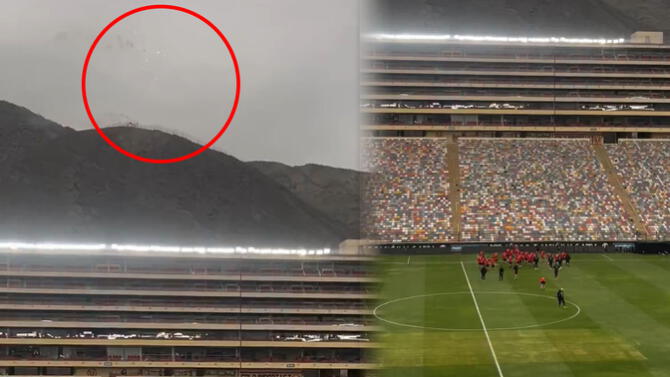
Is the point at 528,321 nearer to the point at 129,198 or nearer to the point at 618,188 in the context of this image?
the point at 129,198

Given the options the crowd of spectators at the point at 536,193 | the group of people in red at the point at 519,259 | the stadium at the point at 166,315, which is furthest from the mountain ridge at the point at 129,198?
the crowd of spectators at the point at 536,193

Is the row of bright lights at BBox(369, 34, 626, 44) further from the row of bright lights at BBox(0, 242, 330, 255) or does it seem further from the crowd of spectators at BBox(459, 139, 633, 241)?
the row of bright lights at BBox(0, 242, 330, 255)

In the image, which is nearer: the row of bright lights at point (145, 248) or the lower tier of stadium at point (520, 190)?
the row of bright lights at point (145, 248)

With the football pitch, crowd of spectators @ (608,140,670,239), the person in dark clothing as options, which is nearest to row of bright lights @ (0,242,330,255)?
the football pitch

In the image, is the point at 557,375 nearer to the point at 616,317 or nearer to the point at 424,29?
the point at 616,317

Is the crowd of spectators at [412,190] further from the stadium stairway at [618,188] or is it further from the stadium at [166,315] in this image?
the stadium stairway at [618,188]

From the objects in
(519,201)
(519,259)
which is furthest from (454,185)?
(519,259)
